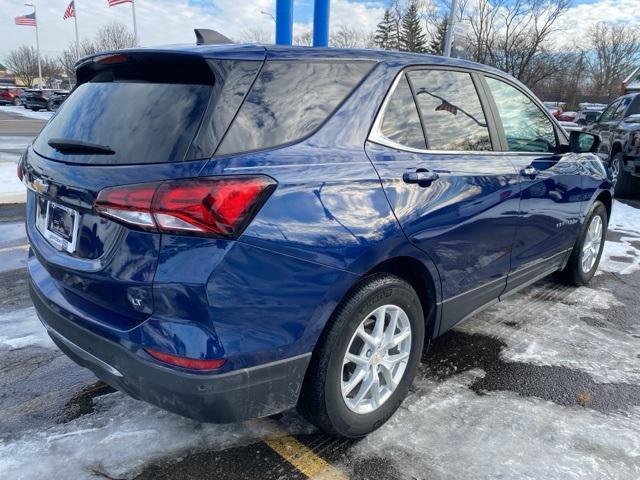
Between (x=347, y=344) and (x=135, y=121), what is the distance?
1.27 meters

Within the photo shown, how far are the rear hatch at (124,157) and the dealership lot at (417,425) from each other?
78 cm

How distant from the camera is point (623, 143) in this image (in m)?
9.22

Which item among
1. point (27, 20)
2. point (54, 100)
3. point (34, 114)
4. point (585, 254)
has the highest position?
point (27, 20)

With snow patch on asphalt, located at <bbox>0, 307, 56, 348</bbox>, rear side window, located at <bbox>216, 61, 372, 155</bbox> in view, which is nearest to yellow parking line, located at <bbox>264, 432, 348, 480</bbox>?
rear side window, located at <bbox>216, 61, 372, 155</bbox>

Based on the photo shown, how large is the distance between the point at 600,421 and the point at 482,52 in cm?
2612

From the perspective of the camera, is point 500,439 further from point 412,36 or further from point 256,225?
point 412,36

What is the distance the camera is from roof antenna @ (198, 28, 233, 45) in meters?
2.45

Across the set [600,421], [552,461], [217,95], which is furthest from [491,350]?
[217,95]

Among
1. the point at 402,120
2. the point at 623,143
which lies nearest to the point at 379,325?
the point at 402,120

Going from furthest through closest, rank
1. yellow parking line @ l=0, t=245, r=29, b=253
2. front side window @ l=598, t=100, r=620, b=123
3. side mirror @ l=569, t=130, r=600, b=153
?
front side window @ l=598, t=100, r=620, b=123 < yellow parking line @ l=0, t=245, r=29, b=253 < side mirror @ l=569, t=130, r=600, b=153

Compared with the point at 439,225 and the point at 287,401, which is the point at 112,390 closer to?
the point at 287,401

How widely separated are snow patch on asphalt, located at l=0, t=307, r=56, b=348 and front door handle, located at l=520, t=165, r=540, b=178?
3.22 metres

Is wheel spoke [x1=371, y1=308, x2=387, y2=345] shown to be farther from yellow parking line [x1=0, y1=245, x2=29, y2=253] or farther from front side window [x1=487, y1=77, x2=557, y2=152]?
yellow parking line [x1=0, y1=245, x2=29, y2=253]

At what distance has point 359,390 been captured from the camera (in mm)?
2373
